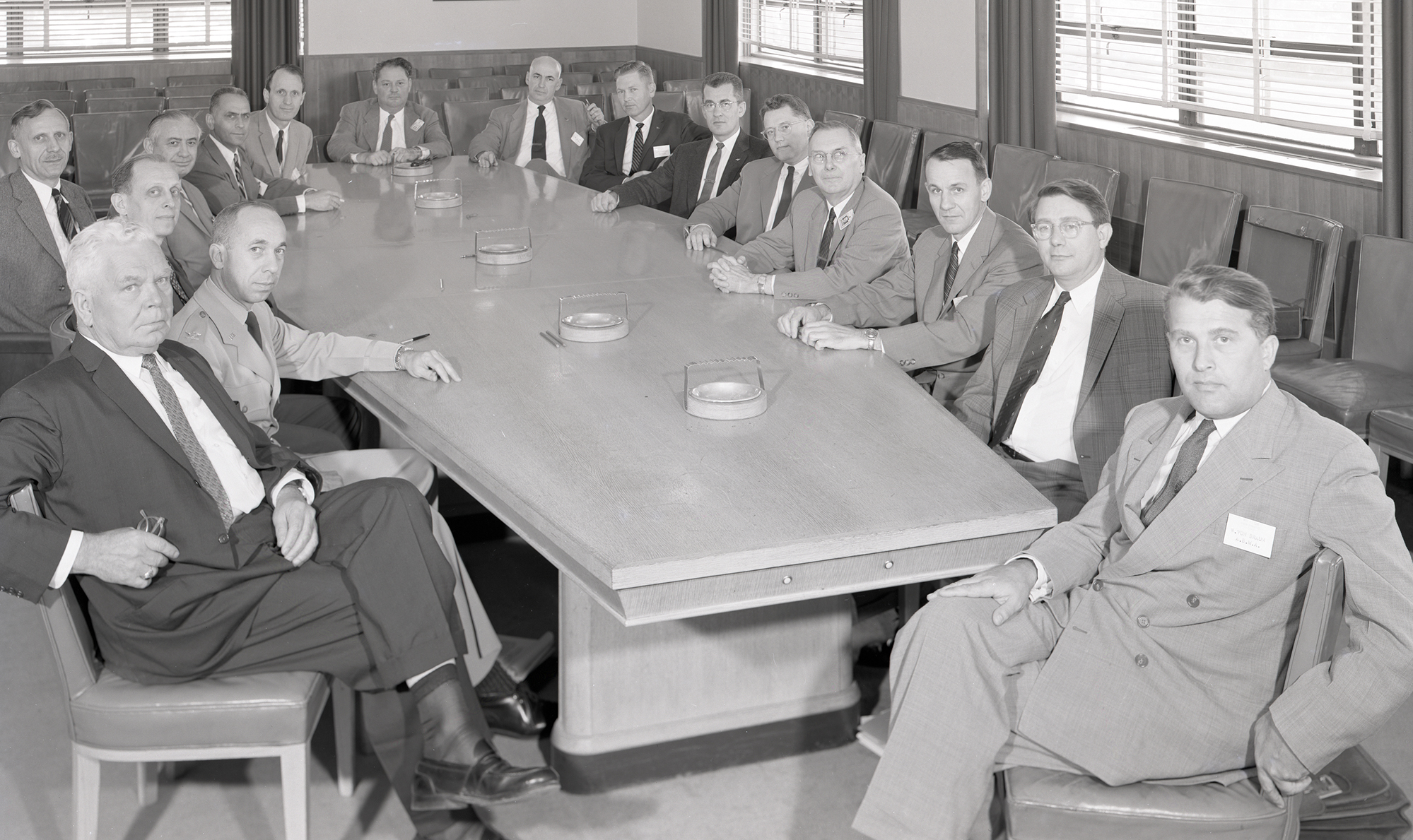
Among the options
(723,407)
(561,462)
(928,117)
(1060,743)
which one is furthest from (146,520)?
(928,117)

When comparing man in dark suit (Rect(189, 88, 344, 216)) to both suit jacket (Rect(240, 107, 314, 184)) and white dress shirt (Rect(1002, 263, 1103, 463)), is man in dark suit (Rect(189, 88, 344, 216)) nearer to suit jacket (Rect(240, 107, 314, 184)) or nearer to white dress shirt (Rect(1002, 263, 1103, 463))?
suit jacket (Rect(240, 107, 314, 184))

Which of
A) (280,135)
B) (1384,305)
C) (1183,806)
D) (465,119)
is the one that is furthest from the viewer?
(465,119)

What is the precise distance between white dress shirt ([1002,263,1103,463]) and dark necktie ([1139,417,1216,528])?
2.75 ft

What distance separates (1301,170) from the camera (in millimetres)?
5008

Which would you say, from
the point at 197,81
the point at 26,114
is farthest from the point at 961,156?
the point at 197,81

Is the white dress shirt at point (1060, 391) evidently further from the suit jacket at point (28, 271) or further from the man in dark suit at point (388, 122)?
the man in dark suit at point (388, 122)

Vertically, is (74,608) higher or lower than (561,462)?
lower

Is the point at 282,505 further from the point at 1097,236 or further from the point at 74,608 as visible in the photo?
the point at 1097,236

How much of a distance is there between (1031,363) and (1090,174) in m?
2.62

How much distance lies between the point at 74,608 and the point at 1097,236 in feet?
7.56

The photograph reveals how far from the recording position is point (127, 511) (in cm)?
264

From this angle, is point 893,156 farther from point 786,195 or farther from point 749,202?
point 786,195

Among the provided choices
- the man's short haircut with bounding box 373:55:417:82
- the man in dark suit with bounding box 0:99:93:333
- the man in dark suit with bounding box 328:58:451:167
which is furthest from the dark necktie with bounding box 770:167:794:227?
the man's short haircut with bounding box 373:55:417:82

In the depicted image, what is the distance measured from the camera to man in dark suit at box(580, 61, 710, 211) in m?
6.97
